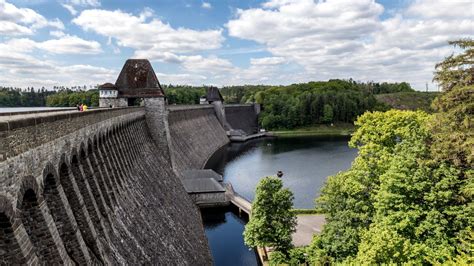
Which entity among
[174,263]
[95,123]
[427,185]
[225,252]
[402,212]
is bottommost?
[225,252]

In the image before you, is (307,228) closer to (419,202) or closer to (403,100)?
(419,202)

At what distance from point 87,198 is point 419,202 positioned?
671 inches

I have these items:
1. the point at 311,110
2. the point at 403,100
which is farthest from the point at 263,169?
the point at 403,100

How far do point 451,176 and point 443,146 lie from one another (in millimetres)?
1637

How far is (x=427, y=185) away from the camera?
19766 millimetres

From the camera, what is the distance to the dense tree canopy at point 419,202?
696 inches

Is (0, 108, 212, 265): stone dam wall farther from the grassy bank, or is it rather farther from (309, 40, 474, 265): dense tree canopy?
the grassy bank

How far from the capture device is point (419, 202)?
20.3m

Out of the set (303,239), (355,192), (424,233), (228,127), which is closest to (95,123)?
(355,192)

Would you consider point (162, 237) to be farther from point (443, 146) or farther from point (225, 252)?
point (443, 146)

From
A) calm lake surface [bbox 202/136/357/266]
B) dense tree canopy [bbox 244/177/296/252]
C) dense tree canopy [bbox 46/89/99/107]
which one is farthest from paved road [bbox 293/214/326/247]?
dense tree canopy [bbox 46/89/99/107]

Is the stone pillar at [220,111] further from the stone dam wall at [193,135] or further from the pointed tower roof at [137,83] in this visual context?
the pointed tower roof at [137,83]

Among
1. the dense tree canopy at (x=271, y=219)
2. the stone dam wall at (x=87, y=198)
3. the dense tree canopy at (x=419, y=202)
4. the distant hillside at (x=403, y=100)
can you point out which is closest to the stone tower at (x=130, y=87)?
the stone dam wall at (x=87, y=198)

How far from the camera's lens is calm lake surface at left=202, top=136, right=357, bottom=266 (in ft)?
113
